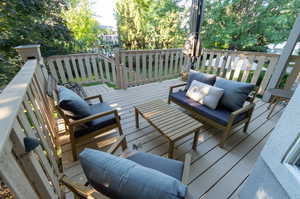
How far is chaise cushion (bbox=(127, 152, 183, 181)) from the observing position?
1.13 meters

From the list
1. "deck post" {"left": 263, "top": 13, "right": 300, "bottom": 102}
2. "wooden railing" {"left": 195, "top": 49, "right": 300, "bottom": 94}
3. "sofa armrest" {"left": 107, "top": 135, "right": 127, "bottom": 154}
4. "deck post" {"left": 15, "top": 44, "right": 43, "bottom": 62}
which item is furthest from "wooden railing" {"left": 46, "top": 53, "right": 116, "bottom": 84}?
"deck post" {"left": 263, "top": 13, "right": 300, "bottom": 102}

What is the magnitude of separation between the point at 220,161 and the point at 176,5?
747cm

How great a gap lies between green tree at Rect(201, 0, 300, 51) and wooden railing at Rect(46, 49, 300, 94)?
2.24 meters

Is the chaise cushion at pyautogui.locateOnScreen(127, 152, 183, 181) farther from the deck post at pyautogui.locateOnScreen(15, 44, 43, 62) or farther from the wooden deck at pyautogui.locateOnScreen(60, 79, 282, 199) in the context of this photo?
the deck post at pyautogui.locateOnScreen(15, 44, 43, 62)

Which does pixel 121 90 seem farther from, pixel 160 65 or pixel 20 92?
pixel 20 92

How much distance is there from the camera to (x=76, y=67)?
3.82 meters

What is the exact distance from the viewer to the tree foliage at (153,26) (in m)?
5.88

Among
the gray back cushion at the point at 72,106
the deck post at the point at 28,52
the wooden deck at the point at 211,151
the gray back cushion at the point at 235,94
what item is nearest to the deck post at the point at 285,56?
the wooden deck at the point at 211,151

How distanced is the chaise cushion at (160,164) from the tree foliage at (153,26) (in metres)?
5.98

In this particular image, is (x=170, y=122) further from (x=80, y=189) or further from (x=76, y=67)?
(x=76, y=67)

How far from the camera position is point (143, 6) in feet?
26.3

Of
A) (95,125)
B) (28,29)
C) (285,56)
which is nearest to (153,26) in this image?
(28,29)

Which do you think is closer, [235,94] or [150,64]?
[235,94]

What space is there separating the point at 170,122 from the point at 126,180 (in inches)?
48.2
